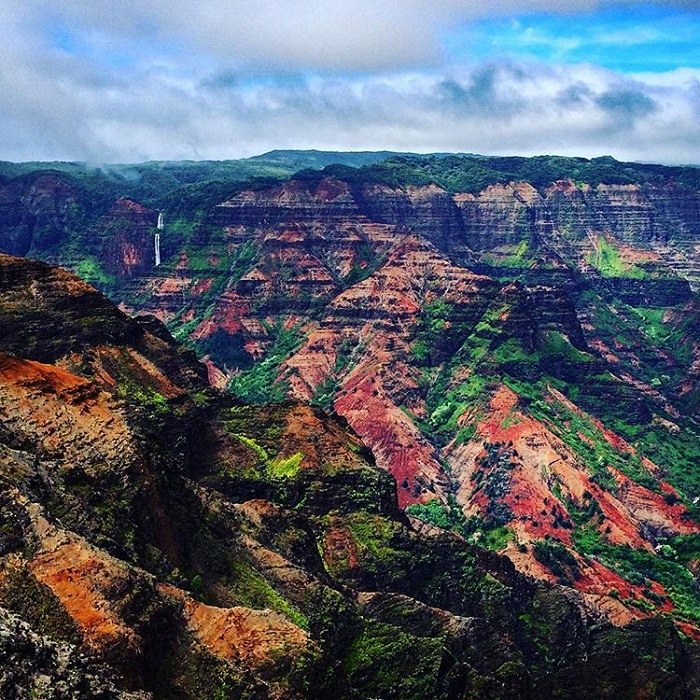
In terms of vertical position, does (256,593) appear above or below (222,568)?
below

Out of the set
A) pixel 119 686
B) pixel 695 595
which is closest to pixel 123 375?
pixel 119 686

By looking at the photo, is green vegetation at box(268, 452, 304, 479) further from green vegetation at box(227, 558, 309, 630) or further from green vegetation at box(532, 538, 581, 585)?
green vegetation at box(532, 538, 581, 585)

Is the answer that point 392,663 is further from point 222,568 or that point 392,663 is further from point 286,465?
point 286,465

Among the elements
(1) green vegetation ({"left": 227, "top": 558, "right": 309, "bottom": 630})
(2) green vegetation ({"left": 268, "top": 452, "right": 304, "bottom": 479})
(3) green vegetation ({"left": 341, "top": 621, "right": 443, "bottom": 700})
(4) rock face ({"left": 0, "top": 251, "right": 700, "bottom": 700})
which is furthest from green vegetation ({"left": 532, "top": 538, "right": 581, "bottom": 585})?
(1) green vegetation ({"left": 227, "top": 558, "right": 309, "bottom": 630})

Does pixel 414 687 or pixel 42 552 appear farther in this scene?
pixel 414 687

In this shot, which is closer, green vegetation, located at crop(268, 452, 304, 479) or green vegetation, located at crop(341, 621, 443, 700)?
green vegetation, located at crop(341, 621, 443, 700)

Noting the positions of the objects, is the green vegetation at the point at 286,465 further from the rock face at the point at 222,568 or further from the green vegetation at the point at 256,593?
the green vegetation at the point at 256,593

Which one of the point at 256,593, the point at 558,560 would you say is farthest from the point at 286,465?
the point at 558,560

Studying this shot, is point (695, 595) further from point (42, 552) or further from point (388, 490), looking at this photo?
point (42, 552)
